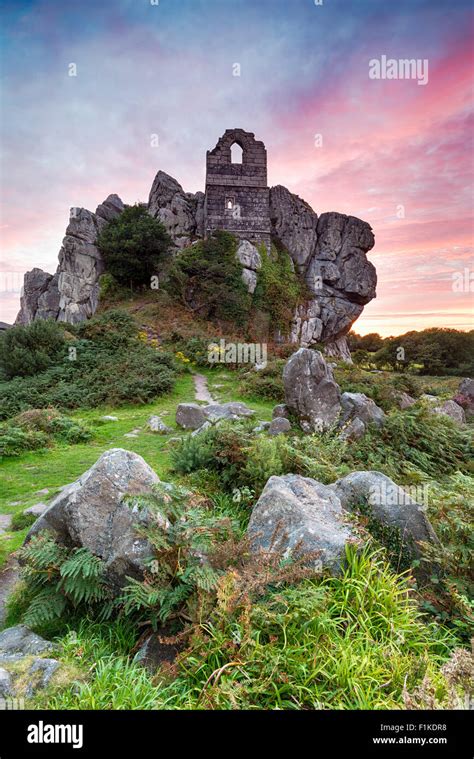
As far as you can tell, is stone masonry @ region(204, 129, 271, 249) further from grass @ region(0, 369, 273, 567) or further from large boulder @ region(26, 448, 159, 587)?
large boulder @ region(26, 448, 159, 587)

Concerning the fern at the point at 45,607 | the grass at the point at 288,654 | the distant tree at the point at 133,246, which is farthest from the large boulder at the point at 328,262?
the fern at the point at 45,607

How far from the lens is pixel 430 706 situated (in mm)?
2607

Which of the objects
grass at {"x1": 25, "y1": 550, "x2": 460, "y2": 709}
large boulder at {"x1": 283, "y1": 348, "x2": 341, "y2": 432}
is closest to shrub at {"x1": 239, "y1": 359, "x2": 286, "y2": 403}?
large boulder at {"x1": 283, "y1": 348, "x2": 341, "y2": 432}

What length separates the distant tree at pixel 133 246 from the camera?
2812cm

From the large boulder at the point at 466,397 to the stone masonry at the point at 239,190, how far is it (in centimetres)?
1823

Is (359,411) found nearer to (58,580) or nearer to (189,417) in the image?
(189,417)

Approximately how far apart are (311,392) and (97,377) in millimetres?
10137

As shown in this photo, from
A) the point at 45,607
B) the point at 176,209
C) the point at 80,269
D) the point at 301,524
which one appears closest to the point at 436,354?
the point at 176,209

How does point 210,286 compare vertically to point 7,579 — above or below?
above

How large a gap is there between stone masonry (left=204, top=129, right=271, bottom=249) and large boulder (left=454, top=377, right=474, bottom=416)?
718 inches

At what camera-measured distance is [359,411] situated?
398 inches

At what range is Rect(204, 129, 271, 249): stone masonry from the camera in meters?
29.2

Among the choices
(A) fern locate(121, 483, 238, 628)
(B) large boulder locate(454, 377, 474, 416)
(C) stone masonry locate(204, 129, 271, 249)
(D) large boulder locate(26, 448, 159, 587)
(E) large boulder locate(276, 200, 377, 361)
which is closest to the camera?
(A) fern locate(121, 483, 238, 628)

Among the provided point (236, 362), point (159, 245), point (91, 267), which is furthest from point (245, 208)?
point (236, 362)
